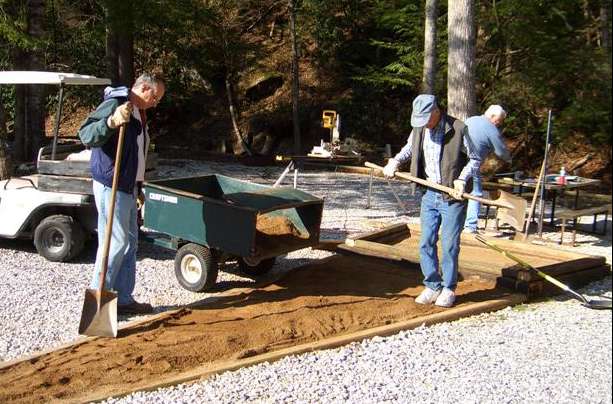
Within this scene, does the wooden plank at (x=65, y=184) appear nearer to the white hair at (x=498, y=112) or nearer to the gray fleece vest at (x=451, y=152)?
the gray fleece vest at (x=451, y=152)

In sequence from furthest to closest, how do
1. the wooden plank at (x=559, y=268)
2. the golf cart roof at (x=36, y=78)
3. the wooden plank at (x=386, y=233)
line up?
1. the wooden plank at (x=386, y=233)
2. the golf cart roof at (x=36, y=78)
3. the wooden plank at (x=559, y=268)

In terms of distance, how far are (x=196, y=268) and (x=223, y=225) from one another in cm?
57

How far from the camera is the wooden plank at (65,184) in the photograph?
677 centimetres

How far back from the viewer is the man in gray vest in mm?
5254

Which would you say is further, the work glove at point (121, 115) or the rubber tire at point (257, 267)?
the rubber tire at point (257, 267)

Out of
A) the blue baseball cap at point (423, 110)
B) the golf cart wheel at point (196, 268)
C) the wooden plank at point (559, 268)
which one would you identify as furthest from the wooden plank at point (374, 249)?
the blue baseball cap at point (423, 110)

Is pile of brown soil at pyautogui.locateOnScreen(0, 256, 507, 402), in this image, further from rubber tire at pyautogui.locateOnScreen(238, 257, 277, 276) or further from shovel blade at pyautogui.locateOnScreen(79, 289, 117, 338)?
rubber tire at pyautogui.locateOnScreen(238, 257, 277, 276)

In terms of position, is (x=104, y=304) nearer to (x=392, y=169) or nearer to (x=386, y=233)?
(x=392, y=169)

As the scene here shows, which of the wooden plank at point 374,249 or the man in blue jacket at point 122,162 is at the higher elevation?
the man in blue jacket at point 122,162

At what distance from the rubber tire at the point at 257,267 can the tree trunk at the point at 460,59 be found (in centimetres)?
440

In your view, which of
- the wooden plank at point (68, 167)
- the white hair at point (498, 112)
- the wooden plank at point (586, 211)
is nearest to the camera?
the wooden plank at point (586, 211)

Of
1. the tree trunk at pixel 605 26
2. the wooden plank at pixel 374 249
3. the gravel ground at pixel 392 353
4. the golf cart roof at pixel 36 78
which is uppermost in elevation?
the golf cart roof at pixel 36 78

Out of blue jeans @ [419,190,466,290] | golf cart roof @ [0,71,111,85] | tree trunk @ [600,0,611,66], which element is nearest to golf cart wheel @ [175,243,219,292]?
blue jeans @ [419,190,466,290]

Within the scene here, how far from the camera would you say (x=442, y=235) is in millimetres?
5480
